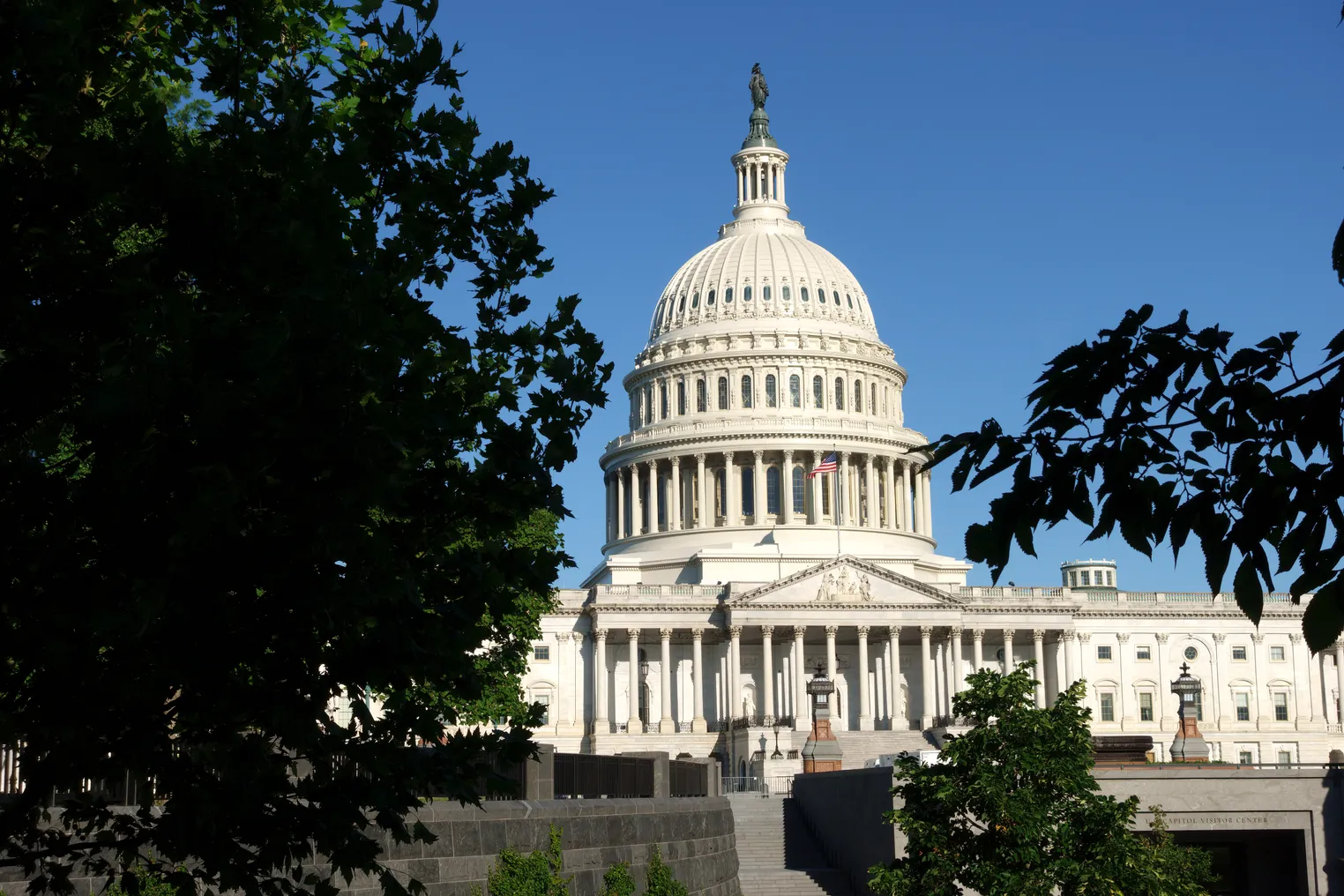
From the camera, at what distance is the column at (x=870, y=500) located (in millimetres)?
123375

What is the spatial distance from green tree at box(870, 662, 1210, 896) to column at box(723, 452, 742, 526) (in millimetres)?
88965

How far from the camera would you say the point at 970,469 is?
9.05 metres

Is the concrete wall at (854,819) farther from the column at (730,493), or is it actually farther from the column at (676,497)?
the column at (676,497)

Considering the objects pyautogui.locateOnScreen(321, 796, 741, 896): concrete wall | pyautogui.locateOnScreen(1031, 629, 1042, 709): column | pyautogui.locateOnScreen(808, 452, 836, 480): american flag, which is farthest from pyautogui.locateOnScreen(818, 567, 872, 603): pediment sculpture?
pyautogui.locateOnScreen(321, 796, 741, 896): concrete wall

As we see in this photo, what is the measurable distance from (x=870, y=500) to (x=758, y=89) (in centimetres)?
4456

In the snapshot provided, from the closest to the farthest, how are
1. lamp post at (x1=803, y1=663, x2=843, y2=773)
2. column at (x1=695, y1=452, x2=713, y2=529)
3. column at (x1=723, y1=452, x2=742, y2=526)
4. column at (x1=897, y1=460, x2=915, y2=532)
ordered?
lamp post at (x1=803, y1=663, x2=843, y2=773), column at (x1=723, y1=452, x2=742, y2=526), column at (x1=695, y1=452, x2=713, y2=529), column at (x1=897, y1=460, x2=915, y2=532)

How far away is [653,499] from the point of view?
126 m

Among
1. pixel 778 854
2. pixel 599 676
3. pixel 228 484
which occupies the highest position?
pixel 599 676

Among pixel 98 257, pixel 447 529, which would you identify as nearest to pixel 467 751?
pixel 447 529

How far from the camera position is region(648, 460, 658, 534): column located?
12588cm

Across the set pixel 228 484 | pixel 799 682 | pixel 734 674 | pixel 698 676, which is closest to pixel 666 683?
pixel 698 676

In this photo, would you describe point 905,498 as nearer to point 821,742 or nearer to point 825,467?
point 825,467

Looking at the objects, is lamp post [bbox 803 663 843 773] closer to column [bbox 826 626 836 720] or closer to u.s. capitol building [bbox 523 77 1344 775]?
u.s. capitol building [bbox 523 77 1344 775]

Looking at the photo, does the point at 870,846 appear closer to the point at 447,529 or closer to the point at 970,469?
the point at 447,529
